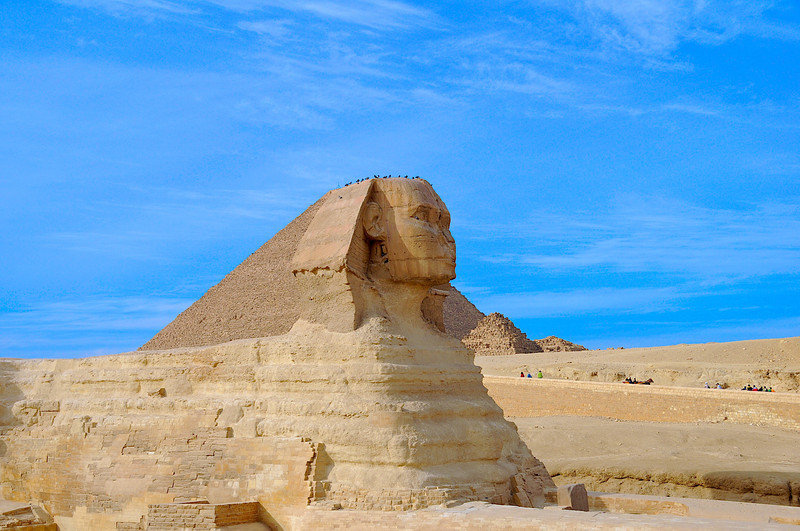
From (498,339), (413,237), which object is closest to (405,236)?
(413,237)

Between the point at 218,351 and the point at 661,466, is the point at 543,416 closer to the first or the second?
the point at 661,466

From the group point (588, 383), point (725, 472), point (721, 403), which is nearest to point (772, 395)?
point (721, 403)

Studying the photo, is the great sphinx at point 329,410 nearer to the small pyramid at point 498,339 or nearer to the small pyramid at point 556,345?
the small pyramid at point 498,339

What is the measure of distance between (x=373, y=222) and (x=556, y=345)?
37640mm

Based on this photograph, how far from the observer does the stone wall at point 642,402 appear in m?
17.2

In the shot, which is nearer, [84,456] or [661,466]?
[84,456]

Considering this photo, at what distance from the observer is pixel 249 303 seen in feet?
88.9

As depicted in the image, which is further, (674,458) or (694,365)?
(694,365)

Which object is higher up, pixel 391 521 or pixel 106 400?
pixel 106 400

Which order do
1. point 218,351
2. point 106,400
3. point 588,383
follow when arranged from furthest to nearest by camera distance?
point 588,383 < point 106,400 < point 218,351

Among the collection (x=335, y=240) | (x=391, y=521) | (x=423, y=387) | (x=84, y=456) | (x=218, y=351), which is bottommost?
(x=391, y=521)

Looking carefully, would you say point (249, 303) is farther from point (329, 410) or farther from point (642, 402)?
point (329, 410)

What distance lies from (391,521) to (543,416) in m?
15.9

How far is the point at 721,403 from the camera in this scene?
17.9 m
